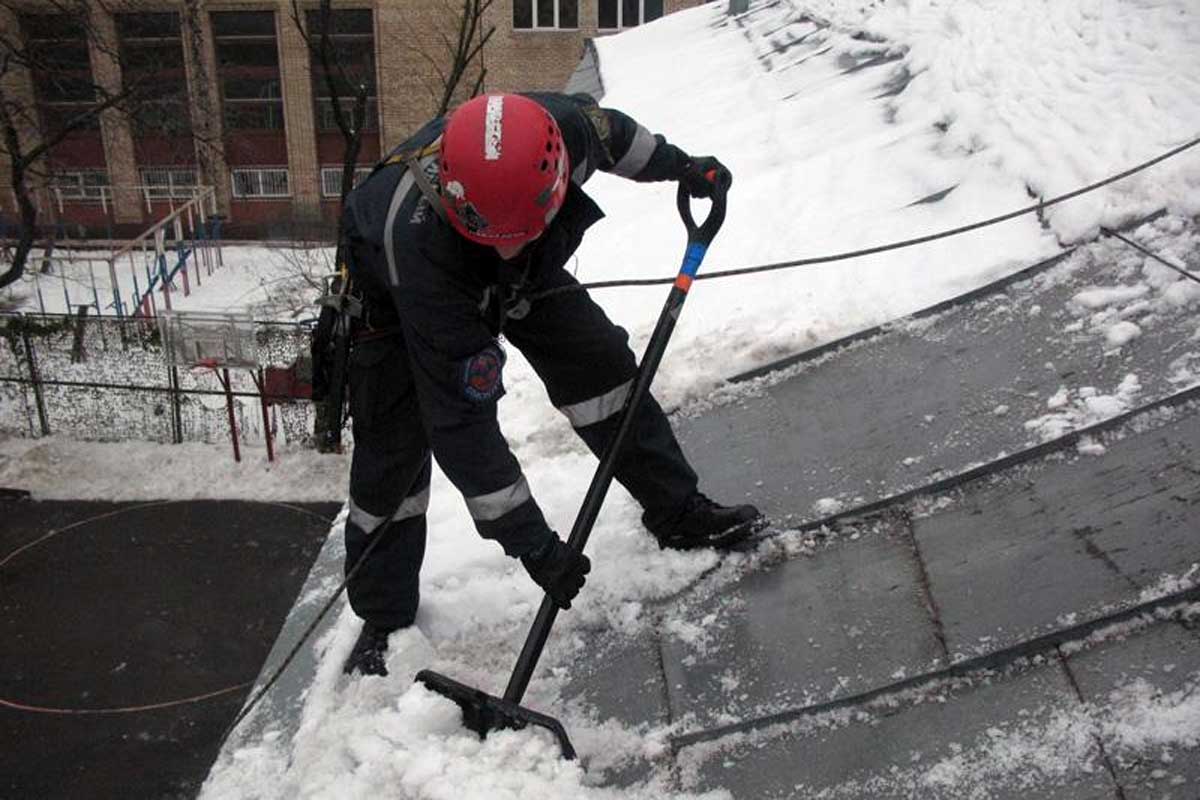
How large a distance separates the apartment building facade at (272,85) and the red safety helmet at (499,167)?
74.4ft

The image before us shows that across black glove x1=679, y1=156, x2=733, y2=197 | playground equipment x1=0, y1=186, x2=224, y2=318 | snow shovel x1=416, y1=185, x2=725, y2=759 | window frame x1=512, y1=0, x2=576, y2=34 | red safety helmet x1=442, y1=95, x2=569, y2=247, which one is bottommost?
playground equipment x1=0, y1=186, x2=224, y2=318

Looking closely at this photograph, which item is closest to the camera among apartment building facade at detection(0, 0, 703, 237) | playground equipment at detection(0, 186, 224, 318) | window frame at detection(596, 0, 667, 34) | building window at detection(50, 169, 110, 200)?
playground equipment at detection(0, 186, 224, 318)

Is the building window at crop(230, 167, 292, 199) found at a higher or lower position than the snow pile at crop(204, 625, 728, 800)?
lower

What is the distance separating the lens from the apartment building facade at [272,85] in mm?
23859

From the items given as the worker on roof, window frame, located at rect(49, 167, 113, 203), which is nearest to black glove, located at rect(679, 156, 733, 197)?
the worker on roof

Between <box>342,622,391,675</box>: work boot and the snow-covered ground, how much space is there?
0.05 m

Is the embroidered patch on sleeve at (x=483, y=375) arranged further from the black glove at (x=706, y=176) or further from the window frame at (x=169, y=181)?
the window frame at (x=169, y=181)

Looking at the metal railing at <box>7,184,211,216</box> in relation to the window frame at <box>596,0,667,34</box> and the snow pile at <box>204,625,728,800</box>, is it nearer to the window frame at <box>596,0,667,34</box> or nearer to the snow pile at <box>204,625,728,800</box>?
the window frame at <box>596,0,667,34</box>

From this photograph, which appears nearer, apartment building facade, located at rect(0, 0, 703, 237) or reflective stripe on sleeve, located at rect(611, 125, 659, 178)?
reflective stripe on sleeve, located at rect(611, 125, 659, 178)

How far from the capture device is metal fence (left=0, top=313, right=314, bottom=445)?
10.3 meters

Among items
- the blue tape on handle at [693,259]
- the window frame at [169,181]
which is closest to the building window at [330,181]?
the window frame at [169,181]

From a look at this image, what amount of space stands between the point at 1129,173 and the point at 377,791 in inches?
127

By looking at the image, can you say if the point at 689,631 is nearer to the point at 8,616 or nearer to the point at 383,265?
the point at 383,265

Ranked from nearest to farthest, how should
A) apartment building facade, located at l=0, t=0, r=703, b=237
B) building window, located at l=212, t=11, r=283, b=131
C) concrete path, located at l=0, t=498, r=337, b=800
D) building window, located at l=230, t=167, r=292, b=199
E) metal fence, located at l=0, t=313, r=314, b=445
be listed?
concrete path, located at l=0, t=498, r=337, b=800, metal fence, located at l=0, t=313, r=314, b=445, apartment building facade, located at l=0, t=0, r=703, b=237, building window, located at l=212, t=11, r=283, b=131, building window, located at l=230, t=167, r=292, b=199
